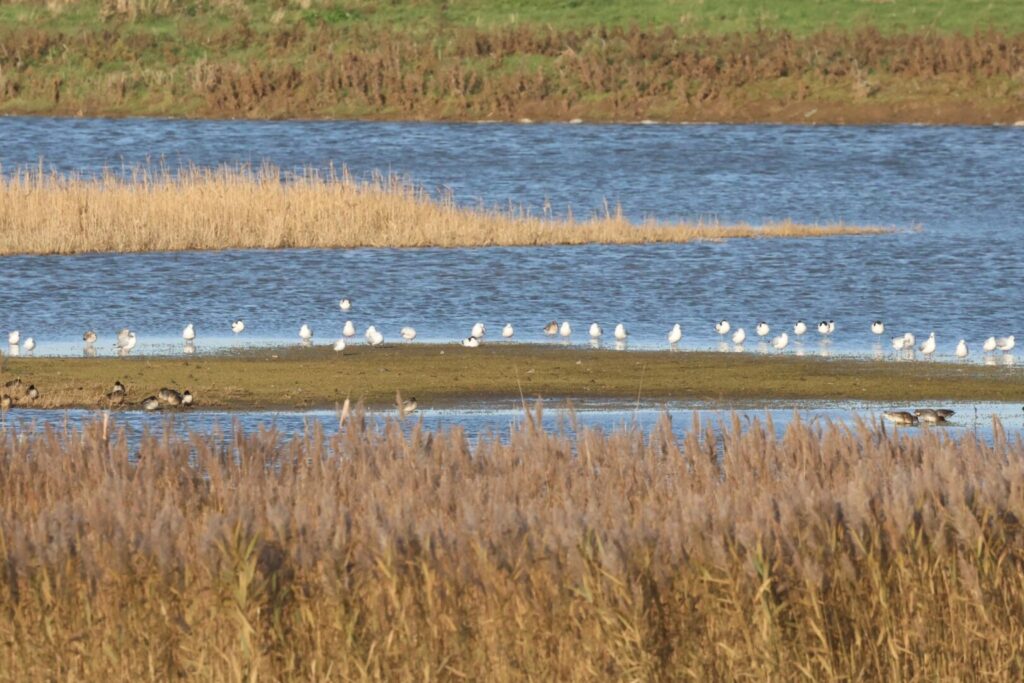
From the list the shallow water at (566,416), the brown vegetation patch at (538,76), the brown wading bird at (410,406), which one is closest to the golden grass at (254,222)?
the shallow water at (566,416)

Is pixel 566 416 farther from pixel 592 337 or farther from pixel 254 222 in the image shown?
pixel 254 222

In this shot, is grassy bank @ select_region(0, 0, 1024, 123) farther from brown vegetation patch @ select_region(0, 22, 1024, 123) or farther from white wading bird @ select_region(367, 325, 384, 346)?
white wading bird @ select_region(367, 325, 384, 346)

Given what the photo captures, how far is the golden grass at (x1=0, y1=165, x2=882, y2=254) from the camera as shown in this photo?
33.0m

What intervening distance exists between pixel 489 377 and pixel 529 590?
512 inches

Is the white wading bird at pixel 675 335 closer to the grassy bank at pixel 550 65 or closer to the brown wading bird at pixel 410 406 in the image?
the brown wading bird at pixel 410 406

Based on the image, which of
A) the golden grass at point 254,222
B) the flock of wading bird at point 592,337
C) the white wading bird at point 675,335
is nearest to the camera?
the flock of wading bird at point 592,337

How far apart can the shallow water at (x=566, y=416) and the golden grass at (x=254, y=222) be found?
46.8 ft

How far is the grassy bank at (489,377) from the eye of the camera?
67.5 ft

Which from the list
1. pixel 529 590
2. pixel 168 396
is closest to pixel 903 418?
pixel 168 396

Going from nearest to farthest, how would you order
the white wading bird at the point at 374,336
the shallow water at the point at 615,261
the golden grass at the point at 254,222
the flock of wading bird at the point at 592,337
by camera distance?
the flock of wading bird at the point at 592,337 < the white wading bird at the point at 374,336 < the shallow water at the point at 615,261 < the golden grass at the point at 254,222

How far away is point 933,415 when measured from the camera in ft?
60.1

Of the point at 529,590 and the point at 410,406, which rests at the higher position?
the point at 529,590

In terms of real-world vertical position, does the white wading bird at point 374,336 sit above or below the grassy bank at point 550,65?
below

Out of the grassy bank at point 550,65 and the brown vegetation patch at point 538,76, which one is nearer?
the brown vegetation patch at point 538,76
